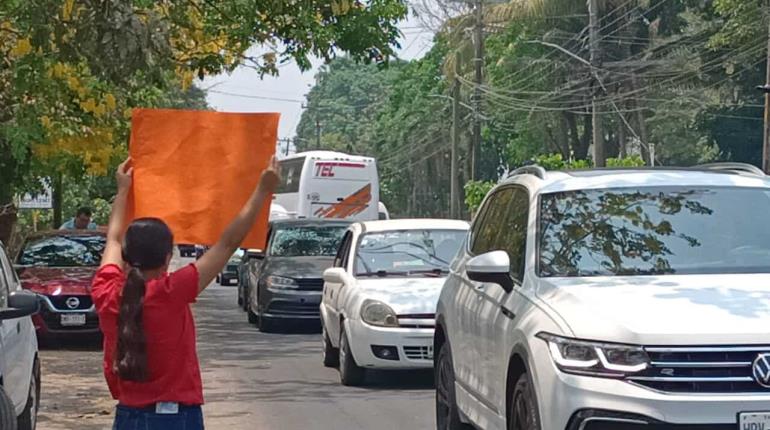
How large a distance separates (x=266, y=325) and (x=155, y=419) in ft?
51.4

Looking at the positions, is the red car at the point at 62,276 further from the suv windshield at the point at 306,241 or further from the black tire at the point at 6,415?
the black tire at the point at 6,415

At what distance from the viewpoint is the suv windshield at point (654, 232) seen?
7293 millimetres

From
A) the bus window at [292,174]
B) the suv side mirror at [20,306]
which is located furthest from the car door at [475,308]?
the bus window at [292,174]

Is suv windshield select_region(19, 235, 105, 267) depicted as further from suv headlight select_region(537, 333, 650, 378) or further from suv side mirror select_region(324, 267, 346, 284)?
suv headlight select_region(537, 333, 650, 378)

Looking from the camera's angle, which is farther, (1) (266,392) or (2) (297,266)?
(2) (297,266)

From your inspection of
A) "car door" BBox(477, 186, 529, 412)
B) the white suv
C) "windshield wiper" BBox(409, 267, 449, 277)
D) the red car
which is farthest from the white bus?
"car door" BBox(477, 186, 529, 412)

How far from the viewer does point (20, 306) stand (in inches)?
282

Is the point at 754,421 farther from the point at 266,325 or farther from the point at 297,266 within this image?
the point at 266,325

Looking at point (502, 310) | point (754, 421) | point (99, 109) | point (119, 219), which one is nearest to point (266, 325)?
point (99, 109)

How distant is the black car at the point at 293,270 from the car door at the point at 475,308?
399 inches

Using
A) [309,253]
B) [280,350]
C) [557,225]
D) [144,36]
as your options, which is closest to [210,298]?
[309,253]

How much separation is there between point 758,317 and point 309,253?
1498 cm

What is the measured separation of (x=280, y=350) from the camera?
17.7 meters

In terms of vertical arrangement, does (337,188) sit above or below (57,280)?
above
